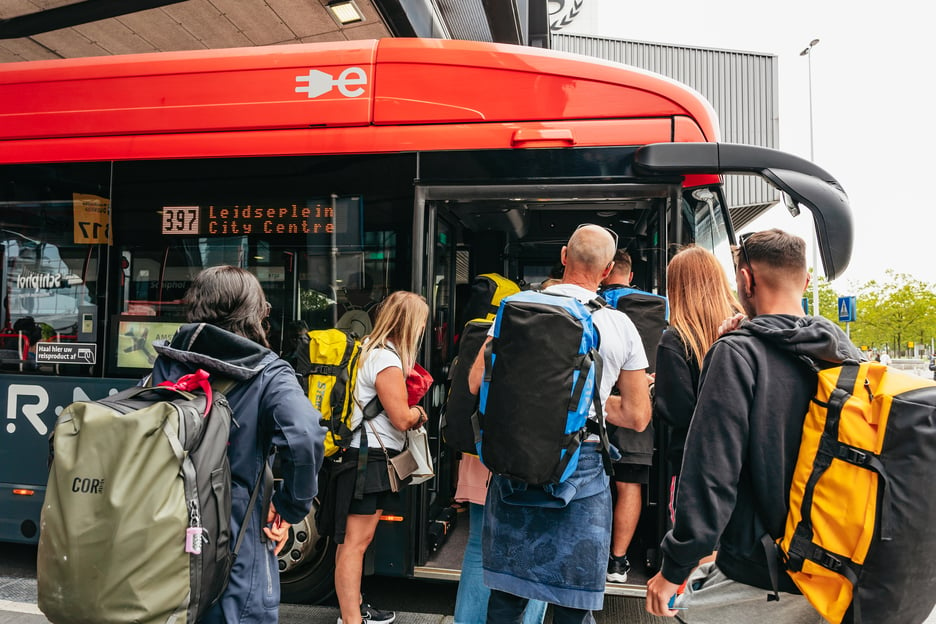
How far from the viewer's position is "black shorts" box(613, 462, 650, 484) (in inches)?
146

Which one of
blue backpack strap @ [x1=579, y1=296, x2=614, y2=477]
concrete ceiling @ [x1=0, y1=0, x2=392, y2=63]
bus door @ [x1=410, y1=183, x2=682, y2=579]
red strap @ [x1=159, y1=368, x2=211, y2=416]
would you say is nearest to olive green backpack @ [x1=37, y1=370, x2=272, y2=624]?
red strap @ [x1=159, y1=368, x2=211, y2=416]

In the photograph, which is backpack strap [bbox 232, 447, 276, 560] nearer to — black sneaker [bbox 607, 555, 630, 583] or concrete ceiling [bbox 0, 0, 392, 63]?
black sneaker [bbox 607, 555, 630, 583]

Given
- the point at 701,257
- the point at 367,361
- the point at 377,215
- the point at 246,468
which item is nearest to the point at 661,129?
the point at 701,257

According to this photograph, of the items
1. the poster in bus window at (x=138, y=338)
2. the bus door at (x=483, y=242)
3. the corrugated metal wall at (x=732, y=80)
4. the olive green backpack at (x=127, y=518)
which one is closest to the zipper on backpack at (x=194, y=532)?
the olive green backpack at (x=127, y=518)

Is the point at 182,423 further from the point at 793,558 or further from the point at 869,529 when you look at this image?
the point at 869,529

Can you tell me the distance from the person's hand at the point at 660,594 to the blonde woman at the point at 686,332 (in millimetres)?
634

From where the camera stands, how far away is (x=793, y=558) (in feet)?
5.21

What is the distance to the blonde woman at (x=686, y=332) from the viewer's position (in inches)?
90.7

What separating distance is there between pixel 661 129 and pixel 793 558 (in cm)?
246

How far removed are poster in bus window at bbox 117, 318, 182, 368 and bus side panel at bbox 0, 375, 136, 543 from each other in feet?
0.71

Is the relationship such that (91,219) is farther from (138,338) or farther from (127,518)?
(127,518)

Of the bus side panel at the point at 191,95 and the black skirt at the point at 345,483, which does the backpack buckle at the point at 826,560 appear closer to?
the black skirt at the point at 345,483

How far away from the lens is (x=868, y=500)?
148 centimetres

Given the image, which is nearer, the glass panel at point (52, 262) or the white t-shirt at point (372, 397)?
the white t-shirt at point (372, 397)
